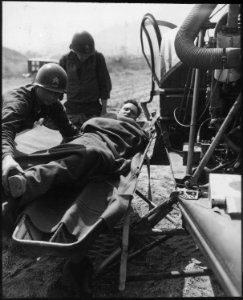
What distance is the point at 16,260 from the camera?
3.70 meters

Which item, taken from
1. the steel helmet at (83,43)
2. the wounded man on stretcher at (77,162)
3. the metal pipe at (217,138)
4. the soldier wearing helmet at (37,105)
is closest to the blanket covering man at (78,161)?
the wounded man on stretcher at (77,162)

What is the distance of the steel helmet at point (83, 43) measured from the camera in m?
5.73

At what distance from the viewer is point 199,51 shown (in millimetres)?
3262

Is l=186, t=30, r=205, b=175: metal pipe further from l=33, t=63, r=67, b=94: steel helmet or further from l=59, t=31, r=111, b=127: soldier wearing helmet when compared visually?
l=59, t=31, r=111, b=127: soldier wearing helmet

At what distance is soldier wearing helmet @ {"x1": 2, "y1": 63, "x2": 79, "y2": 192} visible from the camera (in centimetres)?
364

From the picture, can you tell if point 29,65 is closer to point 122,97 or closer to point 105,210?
point 122,97

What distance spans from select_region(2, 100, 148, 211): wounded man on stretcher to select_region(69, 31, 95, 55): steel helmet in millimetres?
1875

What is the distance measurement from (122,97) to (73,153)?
1310cm

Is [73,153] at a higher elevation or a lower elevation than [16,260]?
higher

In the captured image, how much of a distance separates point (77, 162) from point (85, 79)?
324cm

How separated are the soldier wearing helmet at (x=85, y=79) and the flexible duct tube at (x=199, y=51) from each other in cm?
272

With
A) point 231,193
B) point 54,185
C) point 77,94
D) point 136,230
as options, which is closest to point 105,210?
point 54,185

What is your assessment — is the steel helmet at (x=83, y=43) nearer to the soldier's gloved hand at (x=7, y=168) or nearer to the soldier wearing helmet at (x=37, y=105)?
the soldier wearing helmet at (x=37, y=105)

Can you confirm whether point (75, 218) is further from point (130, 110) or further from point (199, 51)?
point (130, 110)
